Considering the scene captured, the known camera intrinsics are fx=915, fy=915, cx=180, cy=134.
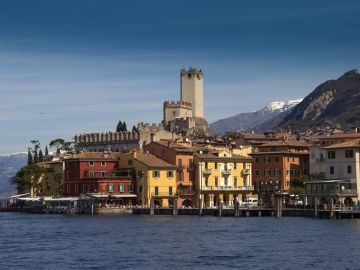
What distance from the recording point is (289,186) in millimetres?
135125

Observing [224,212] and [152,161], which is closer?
[224,212]

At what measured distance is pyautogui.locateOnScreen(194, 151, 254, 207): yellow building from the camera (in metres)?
132

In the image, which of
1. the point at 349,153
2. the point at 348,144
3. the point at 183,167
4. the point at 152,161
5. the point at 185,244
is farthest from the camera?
the point at 183,167

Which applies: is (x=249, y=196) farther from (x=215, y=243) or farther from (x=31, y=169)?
(x=215, y=243)

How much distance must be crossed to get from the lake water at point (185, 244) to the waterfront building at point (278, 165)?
116 feet

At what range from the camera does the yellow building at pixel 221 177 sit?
131500mm

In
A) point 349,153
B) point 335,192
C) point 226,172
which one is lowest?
point 335,192

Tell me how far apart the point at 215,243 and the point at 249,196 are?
6519 centimetres

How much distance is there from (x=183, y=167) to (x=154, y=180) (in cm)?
549

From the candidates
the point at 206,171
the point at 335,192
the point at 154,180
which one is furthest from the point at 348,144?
the point at 154,180

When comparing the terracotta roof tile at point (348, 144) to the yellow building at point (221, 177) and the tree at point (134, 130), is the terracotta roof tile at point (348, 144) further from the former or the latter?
the tree at point (134, 130)

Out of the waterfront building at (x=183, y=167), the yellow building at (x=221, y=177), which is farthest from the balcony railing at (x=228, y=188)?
the waterfront building at (x=183, y=167)

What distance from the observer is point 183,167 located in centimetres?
13038

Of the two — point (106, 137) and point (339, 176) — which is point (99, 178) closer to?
point (339, 176)
